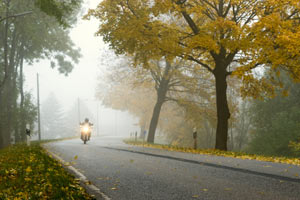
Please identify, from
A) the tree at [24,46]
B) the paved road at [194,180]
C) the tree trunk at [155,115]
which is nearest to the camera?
the paved road at [194,180]

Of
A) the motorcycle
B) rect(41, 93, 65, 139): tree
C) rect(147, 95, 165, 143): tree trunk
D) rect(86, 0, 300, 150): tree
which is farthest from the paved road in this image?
rect(41, 93, 65, 139): tree

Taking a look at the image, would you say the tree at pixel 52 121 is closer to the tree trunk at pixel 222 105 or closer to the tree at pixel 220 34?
the tree at pixel 220 34

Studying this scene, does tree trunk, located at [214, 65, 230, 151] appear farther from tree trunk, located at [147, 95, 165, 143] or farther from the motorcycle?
tree trunk, located at [147, 95, 165, 143]

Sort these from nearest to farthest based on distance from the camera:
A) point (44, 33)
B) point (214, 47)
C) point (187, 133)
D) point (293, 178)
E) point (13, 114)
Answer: point (293, 178)
point (214, 47)
point (44, 33)
point (13, 114)
point (187, 133)

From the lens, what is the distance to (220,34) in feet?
41.6

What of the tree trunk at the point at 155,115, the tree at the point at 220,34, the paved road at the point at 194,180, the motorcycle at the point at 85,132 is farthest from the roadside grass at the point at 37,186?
the tree trunk at the point at 155,115

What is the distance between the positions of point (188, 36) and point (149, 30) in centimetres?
185

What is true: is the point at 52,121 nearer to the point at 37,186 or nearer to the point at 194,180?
the point at 194,180

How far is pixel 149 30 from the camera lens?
13750 mm

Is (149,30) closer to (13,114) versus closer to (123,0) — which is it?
(123,0)

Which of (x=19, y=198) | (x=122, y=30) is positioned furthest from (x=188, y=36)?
(x=19, y=198)

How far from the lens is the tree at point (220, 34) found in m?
11.4

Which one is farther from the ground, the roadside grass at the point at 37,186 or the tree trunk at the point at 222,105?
the tree trunk at the point at 222,105

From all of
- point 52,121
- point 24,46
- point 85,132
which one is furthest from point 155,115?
point 52,121
